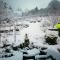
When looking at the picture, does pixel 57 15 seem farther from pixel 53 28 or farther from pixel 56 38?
pixel 56 38

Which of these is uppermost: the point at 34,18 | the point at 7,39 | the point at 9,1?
the point at 9,1

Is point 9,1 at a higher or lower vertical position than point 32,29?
higher

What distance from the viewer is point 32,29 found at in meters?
2.30

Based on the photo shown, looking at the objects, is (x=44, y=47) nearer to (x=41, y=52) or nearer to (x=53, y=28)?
(x=41, y=52)

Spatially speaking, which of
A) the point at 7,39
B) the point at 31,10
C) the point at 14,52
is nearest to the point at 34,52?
the point at 14,52

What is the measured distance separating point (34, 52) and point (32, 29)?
13.6 inches

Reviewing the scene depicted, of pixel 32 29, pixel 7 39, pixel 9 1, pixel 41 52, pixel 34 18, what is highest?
pixel 9 1

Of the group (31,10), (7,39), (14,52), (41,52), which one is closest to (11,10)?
(31,10)

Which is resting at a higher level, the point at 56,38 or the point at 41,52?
the point at 56,38

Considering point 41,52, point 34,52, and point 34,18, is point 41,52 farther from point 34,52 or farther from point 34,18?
point 34,18

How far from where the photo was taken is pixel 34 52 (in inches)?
88.0

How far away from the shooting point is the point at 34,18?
7.64ft

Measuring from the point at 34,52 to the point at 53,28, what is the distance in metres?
0.46

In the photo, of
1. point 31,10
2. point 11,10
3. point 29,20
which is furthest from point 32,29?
point 11,10
